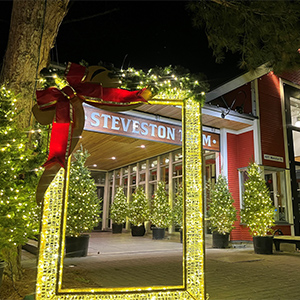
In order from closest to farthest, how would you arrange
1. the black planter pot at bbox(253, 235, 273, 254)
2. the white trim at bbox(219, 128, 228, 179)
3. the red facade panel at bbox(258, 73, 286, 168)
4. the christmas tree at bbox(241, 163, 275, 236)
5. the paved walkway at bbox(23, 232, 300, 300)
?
the paved walkway at bbox(23, 232, 300, 300) < the black planter pot at bbox(253, 235, 273, 254) < the christmas tree at bbox(241, 163, 275, 236) < the white trim at bbox(219, 128, 228, 179) < the red facade panel at bbox(258, 73, 286, 168)

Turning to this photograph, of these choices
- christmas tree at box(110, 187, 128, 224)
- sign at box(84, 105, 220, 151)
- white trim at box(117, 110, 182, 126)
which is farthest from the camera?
christmas tree at box(110, 187, 128, 224)

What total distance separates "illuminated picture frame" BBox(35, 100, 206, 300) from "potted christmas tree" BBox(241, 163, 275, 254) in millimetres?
6234

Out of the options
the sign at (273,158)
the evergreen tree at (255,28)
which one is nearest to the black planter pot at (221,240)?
the sign at (273,158)

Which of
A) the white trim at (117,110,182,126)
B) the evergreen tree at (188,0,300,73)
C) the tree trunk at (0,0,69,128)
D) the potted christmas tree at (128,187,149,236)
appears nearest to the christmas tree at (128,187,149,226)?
the potted christmas tree at (128,187,149,236)

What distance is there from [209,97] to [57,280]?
912 cm

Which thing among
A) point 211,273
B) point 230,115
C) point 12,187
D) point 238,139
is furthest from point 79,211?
point 238,139

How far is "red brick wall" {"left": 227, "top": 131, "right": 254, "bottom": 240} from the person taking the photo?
452 inches

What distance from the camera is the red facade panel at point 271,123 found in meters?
11.9

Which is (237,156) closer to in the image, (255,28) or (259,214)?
(259,214)

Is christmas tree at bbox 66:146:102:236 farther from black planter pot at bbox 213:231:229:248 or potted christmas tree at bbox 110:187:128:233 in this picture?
potted christmas tree at bbox 110:187:128:233

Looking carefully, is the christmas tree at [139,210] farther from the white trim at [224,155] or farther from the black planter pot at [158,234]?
the white trim at [224,155]

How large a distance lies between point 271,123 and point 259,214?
5016 mm

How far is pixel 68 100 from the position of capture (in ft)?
10.3

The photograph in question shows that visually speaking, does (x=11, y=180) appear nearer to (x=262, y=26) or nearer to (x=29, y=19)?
(x=29, y=19)
